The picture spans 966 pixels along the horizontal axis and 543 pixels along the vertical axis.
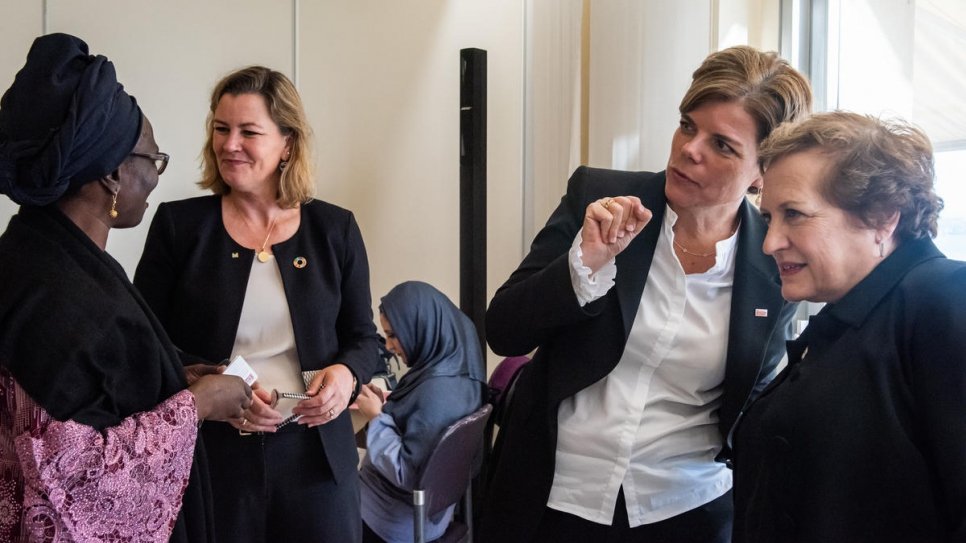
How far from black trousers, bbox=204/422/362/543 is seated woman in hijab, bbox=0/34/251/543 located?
336 mm

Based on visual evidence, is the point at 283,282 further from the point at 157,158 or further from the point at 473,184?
the point at 473,184

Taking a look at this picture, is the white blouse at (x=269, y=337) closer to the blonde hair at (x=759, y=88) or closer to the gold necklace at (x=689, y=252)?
the gold necklace at (x=689, y=252)

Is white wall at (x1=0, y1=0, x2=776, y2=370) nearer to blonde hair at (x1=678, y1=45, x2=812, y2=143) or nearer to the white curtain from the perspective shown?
the white curtain

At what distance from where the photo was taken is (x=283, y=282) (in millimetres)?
1934

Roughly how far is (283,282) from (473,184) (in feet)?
5.78

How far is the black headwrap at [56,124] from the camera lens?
1.31 metres

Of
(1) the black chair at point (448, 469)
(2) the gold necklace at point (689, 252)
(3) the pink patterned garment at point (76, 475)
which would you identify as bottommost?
(1) the black chair at point (448, 469)

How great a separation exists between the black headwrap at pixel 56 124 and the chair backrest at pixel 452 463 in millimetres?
1459

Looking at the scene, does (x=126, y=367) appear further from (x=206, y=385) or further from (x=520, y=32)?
(x=520, y=32)

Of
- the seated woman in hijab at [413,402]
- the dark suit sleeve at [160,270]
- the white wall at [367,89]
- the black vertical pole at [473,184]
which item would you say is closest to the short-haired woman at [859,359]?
the dark suit sleeve at [160,270]

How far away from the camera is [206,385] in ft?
4.92

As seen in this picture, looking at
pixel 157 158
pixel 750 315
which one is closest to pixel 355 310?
pixel 157 158

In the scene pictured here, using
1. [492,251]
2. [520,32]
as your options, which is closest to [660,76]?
[520,32]

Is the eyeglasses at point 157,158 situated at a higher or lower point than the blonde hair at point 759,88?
lower
